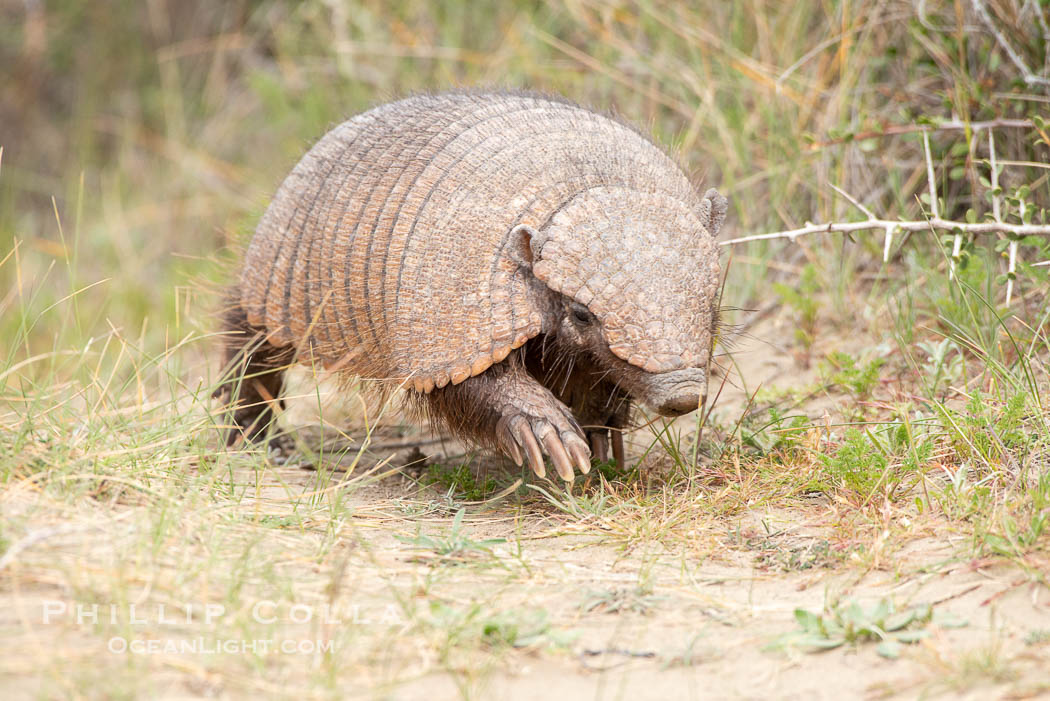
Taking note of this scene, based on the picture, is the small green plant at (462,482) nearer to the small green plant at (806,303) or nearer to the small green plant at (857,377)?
the small green plant at (857,377)

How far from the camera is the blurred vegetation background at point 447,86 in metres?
5.74

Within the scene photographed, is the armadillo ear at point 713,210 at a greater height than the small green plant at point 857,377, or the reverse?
the armadillo ear at point 713,210

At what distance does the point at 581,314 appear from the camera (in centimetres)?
395

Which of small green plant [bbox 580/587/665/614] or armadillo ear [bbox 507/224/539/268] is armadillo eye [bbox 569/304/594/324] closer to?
armadillo ear [bbox 507/224/539/268]

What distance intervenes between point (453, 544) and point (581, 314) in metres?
0.98

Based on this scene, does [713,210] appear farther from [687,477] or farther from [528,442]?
[528,442]

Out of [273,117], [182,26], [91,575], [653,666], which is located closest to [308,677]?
[91,575]

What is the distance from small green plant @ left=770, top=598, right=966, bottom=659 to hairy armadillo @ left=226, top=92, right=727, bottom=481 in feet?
3.14

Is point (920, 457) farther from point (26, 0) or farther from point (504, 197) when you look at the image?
point (26, 0)

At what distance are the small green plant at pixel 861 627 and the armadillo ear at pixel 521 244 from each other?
1647mm

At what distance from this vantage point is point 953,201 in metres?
5.88

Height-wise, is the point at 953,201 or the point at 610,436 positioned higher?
the point at 953,201

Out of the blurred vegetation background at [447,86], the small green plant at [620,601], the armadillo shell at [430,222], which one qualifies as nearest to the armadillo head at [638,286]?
the armadillo shell at [430,222]

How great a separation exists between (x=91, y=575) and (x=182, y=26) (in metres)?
9.42
